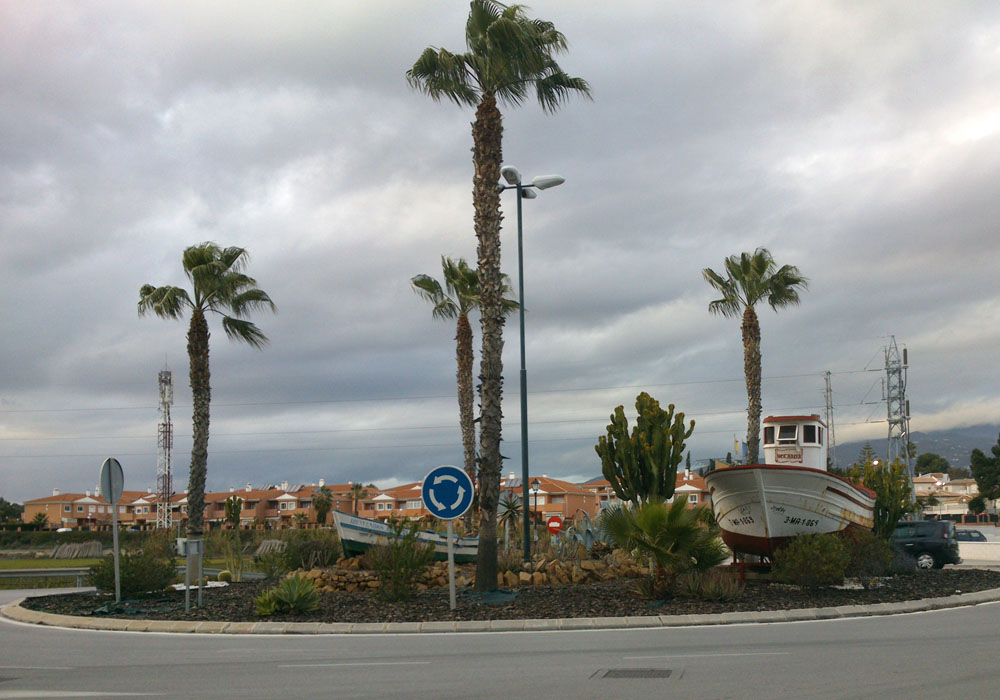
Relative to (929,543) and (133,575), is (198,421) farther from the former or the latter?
(929,543)

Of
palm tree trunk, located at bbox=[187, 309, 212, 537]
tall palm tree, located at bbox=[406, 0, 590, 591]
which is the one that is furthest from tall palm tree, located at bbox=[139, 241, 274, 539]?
tall palm tree, located at bbox=[406, 0, 590, 591]

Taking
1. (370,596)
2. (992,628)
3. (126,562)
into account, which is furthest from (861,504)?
(126,562)

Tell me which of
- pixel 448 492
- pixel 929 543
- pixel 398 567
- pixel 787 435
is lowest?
pixel 929 543

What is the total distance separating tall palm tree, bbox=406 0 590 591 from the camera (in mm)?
17766

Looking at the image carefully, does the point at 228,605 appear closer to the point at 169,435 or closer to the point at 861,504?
the point at 861,504

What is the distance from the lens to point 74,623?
A: 15531mm

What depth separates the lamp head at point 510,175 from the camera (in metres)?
18.9

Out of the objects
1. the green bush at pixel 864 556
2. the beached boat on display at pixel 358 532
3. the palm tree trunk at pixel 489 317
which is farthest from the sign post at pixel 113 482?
the green bush at pixel 864 556

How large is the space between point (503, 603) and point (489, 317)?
17.6 ft

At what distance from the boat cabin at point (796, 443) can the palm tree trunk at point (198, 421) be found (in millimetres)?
18210

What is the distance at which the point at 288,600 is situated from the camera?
614 inches

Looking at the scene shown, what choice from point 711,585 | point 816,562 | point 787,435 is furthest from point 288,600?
point 787,435

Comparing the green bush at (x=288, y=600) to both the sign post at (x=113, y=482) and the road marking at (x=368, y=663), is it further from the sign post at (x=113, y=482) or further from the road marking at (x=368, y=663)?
the road marking at (x=368, y=663)

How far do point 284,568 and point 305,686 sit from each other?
1426 cm
